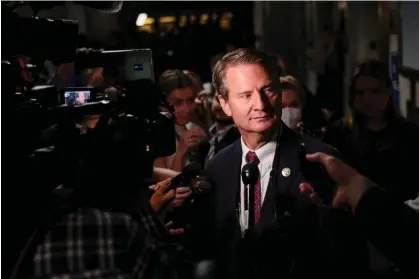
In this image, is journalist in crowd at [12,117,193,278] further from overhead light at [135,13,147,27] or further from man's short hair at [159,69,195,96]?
overhead light at [135,13,147,27]

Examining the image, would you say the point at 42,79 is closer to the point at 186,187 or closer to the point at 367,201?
the point at 186,187

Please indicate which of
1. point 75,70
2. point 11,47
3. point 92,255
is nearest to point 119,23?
point 75,70

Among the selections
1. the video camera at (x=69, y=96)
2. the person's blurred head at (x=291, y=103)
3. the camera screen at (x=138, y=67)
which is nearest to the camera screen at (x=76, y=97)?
the video camera at (x=69, y=96)

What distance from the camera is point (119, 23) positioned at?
70.0 inches

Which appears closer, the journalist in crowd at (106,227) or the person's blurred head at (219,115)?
the journalist in crowd at (106,227)

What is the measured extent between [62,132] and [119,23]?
0.58 meters

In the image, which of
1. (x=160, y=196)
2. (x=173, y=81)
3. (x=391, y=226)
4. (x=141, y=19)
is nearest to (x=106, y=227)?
(x=160, y=196)

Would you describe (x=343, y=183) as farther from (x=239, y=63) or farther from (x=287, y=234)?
(x=239, y=63)

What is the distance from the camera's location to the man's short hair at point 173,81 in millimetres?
1711

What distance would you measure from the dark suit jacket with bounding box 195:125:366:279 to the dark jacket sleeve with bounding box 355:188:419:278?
0.16 ft

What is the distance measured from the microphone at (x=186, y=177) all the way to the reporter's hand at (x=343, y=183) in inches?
11.8

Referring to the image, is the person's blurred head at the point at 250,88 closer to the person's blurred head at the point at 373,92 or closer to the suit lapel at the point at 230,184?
the suit lapel at the point at 230,184

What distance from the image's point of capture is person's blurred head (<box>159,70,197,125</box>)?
5.65 ft

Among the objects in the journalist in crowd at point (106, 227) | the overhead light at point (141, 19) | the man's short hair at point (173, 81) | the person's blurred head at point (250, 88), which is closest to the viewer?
the journalist in crowd at point (106, 227)
